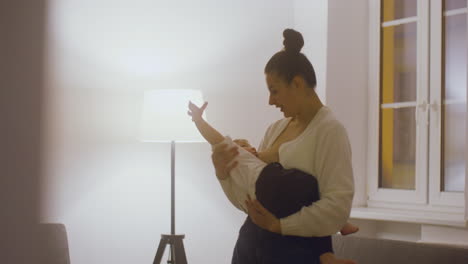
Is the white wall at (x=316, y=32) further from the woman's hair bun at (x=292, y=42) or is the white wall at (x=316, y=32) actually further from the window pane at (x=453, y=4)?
the woman's hair bun at (x=292, y=42)

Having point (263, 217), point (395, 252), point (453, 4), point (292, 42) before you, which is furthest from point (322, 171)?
point (453, 4)

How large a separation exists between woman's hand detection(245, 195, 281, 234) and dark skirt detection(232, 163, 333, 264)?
0.01 meters

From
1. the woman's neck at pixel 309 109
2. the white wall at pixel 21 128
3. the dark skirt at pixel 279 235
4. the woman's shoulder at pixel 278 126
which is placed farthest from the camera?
the woman's shoulder at pixel 278 126

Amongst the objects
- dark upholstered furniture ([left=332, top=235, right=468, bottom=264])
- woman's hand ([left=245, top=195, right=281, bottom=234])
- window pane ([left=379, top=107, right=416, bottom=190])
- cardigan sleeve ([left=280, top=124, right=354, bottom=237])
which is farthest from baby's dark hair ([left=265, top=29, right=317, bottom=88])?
window pane ([left=379, top=107, right=416, bottom=190])

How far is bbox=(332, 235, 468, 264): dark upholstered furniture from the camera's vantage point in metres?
1.62

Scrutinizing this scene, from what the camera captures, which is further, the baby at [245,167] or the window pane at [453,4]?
the window pane at [453,4]

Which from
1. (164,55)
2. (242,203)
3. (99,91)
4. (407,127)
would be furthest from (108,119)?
(242,203)

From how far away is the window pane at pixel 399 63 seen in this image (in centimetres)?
287

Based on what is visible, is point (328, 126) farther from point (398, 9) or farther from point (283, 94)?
point (398, 9)

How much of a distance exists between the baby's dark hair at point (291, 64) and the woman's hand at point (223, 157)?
7.8 inches

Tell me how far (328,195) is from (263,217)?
0.47 ft

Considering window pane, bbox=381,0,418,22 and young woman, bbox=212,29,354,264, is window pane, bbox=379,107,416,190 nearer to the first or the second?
window pane, bbox=381,0,418,22

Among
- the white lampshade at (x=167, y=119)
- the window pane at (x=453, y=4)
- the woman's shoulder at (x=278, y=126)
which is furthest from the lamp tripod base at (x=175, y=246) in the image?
the window pane at (x=453, y=4)

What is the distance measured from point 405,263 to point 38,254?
1436 mm
